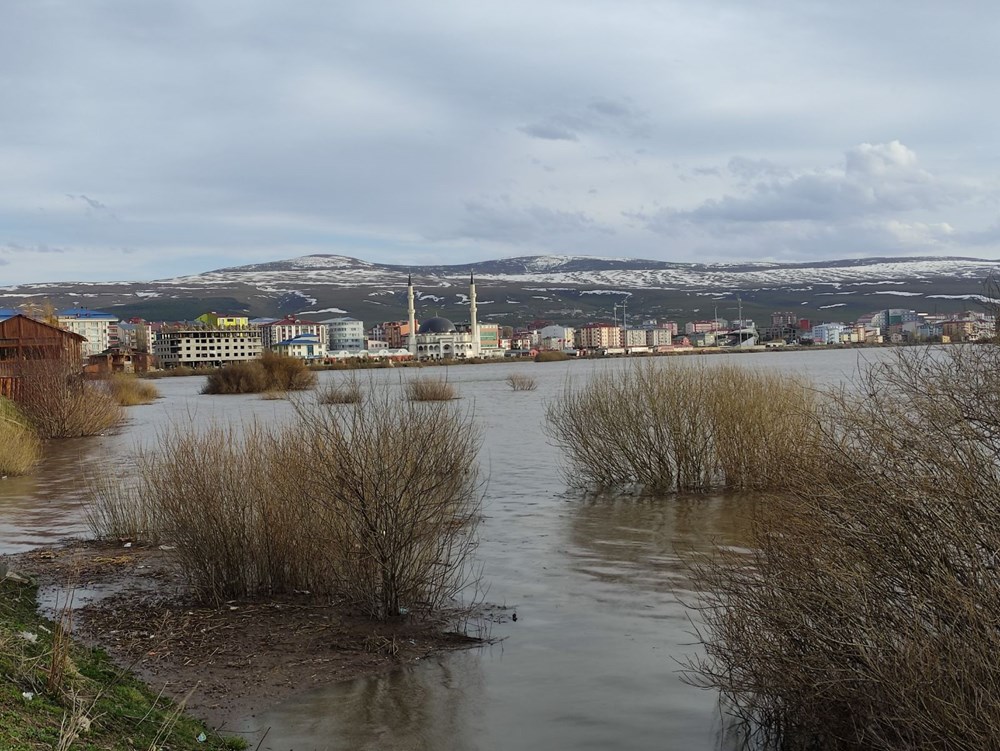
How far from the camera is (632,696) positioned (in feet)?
28.4

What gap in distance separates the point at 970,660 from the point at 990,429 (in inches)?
65.0

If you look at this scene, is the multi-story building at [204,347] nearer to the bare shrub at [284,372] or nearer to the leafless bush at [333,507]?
the bare shrub at [284,372]

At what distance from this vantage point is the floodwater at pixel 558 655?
7867 millimetres

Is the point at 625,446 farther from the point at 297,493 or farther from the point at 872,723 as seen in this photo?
the point at 872,723

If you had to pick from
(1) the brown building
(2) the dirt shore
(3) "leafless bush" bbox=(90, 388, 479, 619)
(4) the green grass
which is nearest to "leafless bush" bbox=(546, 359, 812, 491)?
(3) "leafless bush" bbox=(90, 388, 479, 619)

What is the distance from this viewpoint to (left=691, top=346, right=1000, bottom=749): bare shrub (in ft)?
17.1

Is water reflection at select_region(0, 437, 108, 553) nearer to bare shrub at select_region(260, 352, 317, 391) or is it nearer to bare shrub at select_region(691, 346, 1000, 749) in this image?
bare shrub at select_region(691, 346, 1000, 749)

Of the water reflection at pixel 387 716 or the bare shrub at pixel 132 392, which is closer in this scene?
the water reflection at pixel 387 716

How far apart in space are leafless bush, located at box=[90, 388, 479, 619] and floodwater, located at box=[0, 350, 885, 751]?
118 cm

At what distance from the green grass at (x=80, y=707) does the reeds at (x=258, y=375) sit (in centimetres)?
6590

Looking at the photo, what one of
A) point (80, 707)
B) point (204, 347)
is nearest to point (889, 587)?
point (80, 707)

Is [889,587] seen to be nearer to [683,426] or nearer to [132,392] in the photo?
[683,426]

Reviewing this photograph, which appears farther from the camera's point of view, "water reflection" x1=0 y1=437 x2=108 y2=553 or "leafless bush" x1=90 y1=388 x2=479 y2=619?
"water reflection" x1=0 y1=437 x2=108 y2=553

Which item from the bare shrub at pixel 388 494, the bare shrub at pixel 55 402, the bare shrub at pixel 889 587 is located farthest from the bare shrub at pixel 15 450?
the bare shrub at pixel 889 587
